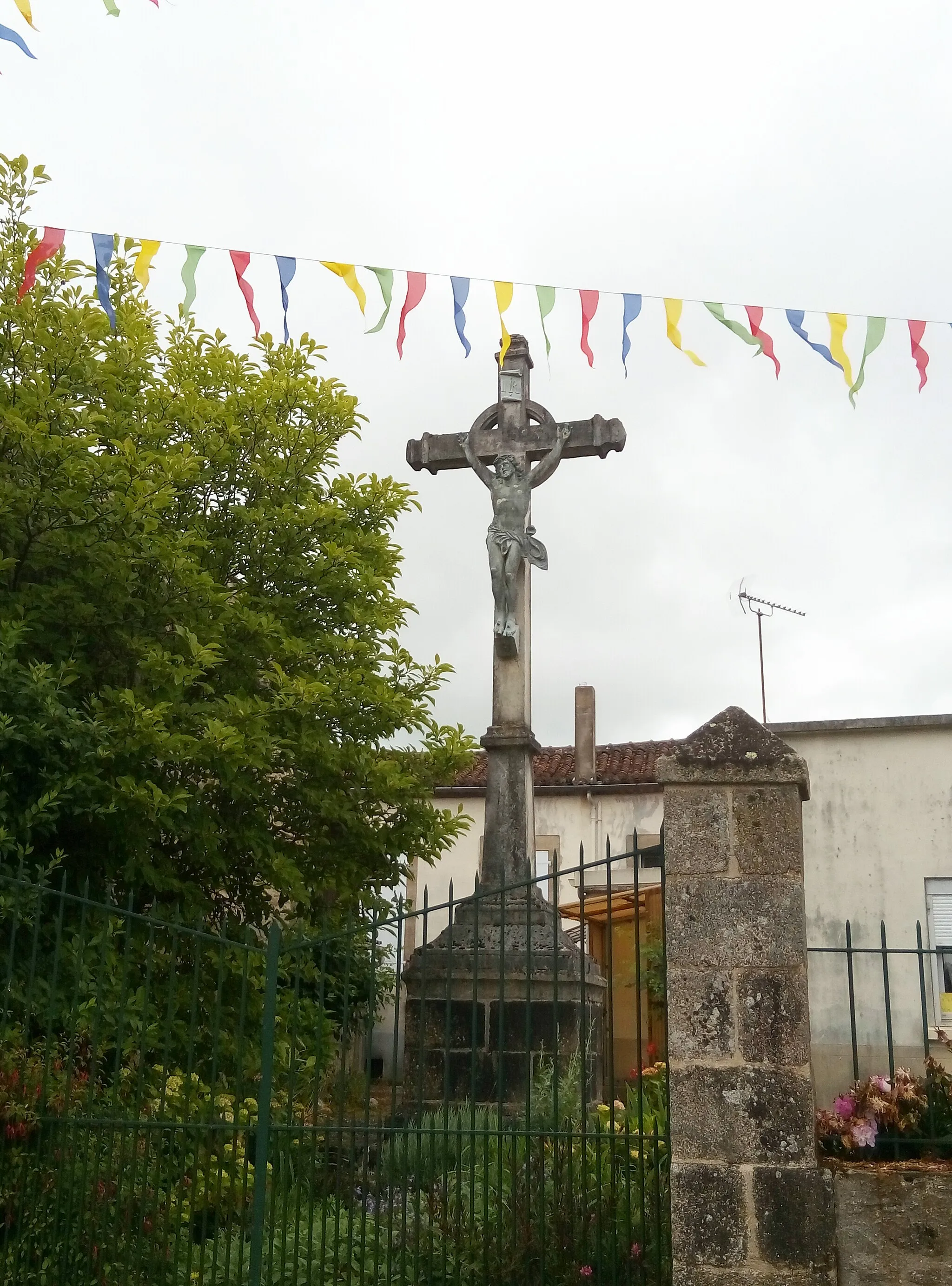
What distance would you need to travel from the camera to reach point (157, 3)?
4.71 meters

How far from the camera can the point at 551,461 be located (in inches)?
371

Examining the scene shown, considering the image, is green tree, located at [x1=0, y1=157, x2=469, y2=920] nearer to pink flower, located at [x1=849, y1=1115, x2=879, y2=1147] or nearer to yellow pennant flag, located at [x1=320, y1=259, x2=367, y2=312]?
yellow pennant flag, located at [x1=320, y1=259, x2=367, y2=312]

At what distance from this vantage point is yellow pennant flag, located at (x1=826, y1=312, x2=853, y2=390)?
6891 mm

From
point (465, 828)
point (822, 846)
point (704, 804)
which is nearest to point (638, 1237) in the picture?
point (704, 804)

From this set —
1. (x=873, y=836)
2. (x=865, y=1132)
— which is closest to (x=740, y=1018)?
(x=865, y=1132)

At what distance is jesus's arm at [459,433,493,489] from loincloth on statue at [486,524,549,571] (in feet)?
1.27

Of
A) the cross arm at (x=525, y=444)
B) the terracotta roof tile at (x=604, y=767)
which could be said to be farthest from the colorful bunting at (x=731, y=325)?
the terracotta roof tile at (x=604, y=767)

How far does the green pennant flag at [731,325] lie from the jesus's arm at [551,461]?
2583 mm

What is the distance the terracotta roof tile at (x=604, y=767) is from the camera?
57.6ft

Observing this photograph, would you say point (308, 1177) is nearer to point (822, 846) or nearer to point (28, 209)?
point (28, 209)

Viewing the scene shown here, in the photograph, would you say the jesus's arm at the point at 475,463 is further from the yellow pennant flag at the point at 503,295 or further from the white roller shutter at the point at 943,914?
the white roller shutter at the point at 943,914

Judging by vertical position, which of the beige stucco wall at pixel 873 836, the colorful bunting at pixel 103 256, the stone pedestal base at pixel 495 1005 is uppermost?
the colorful bunting at pixel 103 256

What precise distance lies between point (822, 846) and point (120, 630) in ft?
28.0

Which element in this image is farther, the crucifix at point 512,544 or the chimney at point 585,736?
the chimney at point 585,736
